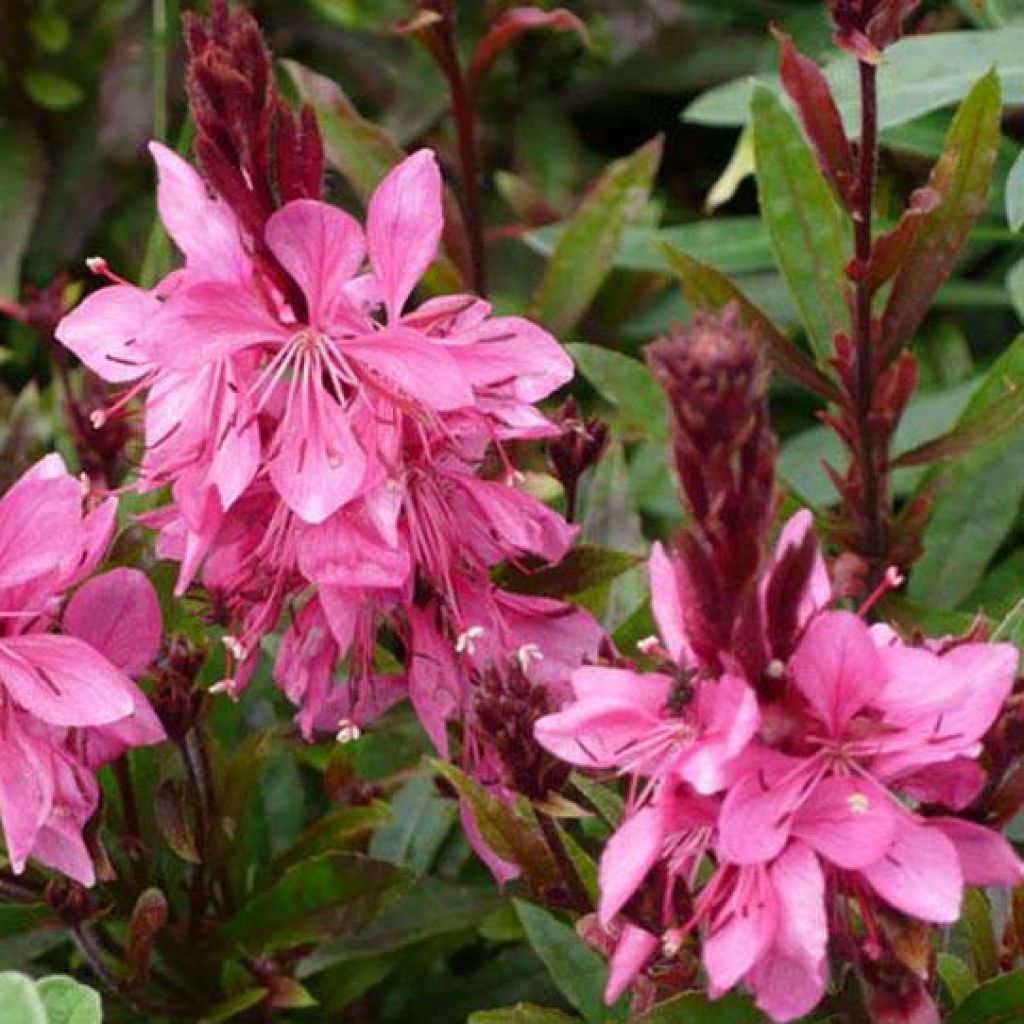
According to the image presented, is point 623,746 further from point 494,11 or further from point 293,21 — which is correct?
point 293,21

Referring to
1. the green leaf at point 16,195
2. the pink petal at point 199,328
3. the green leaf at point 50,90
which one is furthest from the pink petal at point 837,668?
the green leaf at point 50,90

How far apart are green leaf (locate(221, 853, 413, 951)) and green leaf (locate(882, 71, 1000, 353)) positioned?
1.71 feet

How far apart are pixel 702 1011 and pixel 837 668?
224mm

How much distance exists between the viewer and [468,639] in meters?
1.13

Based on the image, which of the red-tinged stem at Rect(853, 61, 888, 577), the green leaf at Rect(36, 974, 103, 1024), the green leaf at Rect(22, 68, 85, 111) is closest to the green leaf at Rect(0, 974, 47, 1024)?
the green leaf at Rect(36, 974, 103, 1024)

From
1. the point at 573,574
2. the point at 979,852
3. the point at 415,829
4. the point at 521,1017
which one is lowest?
the point at 415,829

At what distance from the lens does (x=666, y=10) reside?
243 centimetres

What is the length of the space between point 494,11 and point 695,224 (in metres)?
0.29

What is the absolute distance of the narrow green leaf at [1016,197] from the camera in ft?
4.62

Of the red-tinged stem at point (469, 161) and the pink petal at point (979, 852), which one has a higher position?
the pink petal at point (979, 852)

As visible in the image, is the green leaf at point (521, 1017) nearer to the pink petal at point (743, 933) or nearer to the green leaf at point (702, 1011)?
the green leaf at point (702, 1011)

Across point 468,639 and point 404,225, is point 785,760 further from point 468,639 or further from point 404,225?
point 404,225

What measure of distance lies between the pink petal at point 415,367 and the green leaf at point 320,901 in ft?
1.21

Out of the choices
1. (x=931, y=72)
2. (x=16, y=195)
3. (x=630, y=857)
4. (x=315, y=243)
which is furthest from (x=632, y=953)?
(x=16, y=195)
